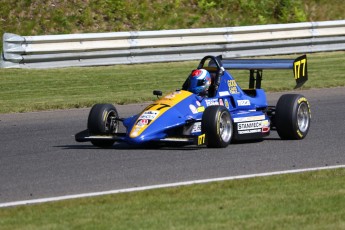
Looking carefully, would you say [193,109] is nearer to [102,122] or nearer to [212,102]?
[212,102]

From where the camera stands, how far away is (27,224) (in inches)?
298

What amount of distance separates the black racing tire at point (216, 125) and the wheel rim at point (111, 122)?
1.28 metres

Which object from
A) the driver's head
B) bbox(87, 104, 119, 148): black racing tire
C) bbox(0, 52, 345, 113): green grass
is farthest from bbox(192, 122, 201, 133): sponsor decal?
bbox(0, 52, 345, 113): green grass

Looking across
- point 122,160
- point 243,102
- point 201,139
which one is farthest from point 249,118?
point 122,160

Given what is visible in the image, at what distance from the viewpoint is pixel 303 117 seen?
42.5 feet

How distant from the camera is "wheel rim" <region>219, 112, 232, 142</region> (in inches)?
464

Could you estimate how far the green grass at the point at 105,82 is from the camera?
57.7ft

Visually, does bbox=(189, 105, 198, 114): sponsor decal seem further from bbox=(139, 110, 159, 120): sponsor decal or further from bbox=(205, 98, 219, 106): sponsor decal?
bbox=(139, 110, 159, 120): sponsor decal

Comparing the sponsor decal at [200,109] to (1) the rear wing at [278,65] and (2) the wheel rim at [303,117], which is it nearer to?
(1) the rear wing at [278,65]

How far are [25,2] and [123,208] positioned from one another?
52.7 feet

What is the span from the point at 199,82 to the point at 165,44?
Answer: 1013 cm

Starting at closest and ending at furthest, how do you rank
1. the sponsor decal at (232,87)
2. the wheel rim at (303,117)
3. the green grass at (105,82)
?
the sponsor decal at (232,87) → the wheel rim at (303,117) → the green grass at (105,82)

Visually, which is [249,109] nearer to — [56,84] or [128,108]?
[128,108]

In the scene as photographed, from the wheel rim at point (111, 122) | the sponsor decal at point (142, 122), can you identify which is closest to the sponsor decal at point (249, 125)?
the sponsor decal at point (142, 122)
